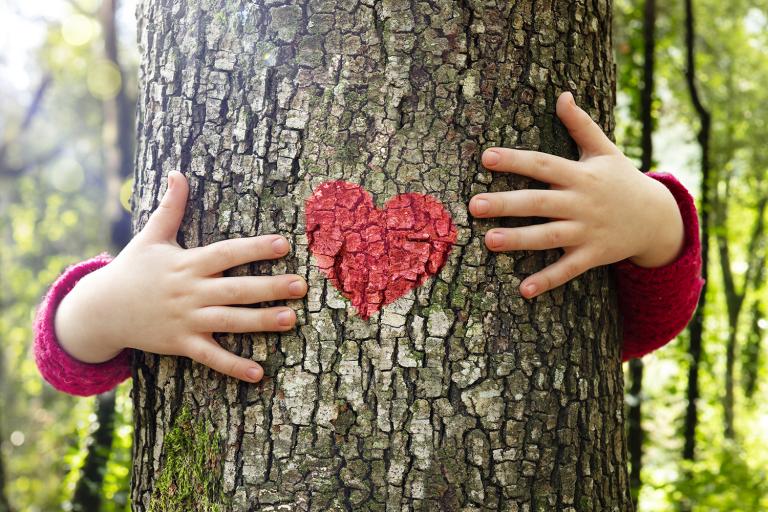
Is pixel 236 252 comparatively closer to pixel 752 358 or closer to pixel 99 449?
pixel 99 449

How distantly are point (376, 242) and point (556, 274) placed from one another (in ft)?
1.22

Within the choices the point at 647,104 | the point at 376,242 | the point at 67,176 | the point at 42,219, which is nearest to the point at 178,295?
the point at 376,242

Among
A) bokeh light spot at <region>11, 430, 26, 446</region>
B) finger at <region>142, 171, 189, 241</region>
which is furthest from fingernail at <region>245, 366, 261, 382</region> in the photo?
bokeh light spot at <region>11, 430, 26, 446</region>

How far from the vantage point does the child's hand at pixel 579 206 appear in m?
1.27

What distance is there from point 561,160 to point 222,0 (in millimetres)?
769

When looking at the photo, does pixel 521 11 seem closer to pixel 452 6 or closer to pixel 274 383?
pixel 452 6

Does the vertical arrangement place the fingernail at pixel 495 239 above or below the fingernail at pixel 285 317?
Result: above

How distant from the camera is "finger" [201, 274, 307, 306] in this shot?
49.2 inches

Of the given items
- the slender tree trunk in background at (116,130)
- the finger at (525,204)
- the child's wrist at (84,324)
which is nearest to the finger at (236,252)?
the child's wrist at (84,324)

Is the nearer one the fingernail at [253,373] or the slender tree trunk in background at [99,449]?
the fingernail at [253,373]

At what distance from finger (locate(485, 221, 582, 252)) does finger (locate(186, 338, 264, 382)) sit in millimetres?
517

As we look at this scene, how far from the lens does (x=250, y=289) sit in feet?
4.15

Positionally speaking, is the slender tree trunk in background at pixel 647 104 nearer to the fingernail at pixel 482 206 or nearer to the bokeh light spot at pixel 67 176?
the fingernail at pixel 482 206

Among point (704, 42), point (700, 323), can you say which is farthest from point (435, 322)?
point (704, 42)
